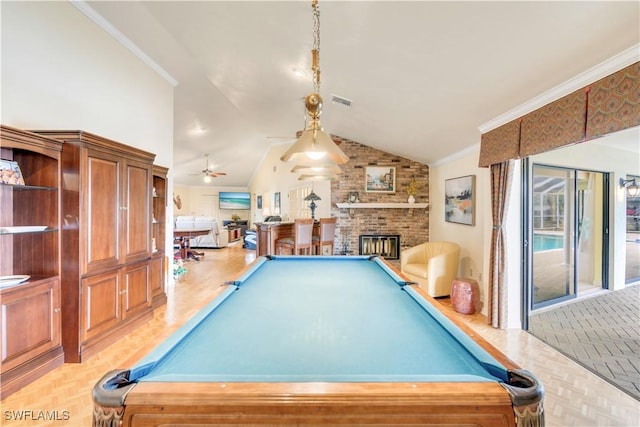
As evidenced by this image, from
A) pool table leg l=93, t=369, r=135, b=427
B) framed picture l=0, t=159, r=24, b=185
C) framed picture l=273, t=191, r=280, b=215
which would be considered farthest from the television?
pool table leg l=93, t=369, r=135, b=427

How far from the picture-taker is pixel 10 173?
6.89 ft

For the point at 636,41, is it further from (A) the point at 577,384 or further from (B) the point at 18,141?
(B) the point at 18,141

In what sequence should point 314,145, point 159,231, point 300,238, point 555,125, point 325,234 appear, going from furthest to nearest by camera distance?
point 325,234, point 300,238, point 159,231, point 555,125, point 314,145

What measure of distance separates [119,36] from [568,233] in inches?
266

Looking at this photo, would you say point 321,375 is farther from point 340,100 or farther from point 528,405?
point 340,100

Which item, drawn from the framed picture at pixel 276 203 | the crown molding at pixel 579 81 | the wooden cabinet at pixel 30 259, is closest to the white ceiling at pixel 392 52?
the crown molding at pixel 579 81

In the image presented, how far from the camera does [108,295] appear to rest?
2707mm

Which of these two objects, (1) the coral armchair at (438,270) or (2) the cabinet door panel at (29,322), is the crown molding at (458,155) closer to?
(1) the coral armchair at (438,270)

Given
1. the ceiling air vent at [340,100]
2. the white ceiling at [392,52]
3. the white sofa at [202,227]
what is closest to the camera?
the white ceiling at [392,52]

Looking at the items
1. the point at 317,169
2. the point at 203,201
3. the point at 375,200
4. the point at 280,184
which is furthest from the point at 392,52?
the point at 203,201

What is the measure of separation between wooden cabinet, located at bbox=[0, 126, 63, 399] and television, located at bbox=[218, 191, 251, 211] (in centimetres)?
1064

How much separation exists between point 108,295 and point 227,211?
10592 millimetres

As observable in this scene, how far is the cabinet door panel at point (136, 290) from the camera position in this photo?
9.70ft

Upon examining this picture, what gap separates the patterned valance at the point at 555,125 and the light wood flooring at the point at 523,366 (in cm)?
191
